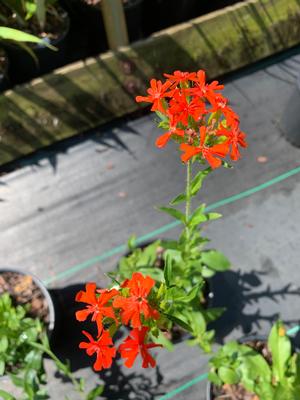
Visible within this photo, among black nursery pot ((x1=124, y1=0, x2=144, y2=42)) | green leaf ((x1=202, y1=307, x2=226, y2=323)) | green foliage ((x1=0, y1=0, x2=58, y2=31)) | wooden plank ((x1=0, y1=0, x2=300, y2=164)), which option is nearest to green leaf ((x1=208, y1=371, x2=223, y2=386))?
green leaf ((x1=202, y1=307, x2=226, y2=323))

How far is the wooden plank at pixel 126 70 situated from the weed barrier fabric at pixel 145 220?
0.35 ft

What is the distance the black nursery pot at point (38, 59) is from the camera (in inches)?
76.2

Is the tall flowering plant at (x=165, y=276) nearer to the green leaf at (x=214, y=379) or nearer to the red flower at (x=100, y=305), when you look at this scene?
the red flower at (x=100, y=305)

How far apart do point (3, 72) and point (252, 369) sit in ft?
5.32

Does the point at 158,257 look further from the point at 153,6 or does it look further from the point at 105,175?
the point at 153,6

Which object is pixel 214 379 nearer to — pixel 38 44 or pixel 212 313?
pixel 212 313

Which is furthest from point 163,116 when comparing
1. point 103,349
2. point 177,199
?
point 103,349

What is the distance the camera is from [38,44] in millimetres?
1936

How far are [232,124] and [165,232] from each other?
3.27 feet

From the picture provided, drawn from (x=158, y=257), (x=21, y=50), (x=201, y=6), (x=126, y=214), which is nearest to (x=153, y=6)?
(x=201, y=6)

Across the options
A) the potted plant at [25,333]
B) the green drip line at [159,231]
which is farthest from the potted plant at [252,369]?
the green drip line at [159,231]

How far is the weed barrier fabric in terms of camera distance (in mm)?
1561

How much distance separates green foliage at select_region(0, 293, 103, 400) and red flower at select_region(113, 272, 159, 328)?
0.51 m

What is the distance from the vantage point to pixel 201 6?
241 cm
